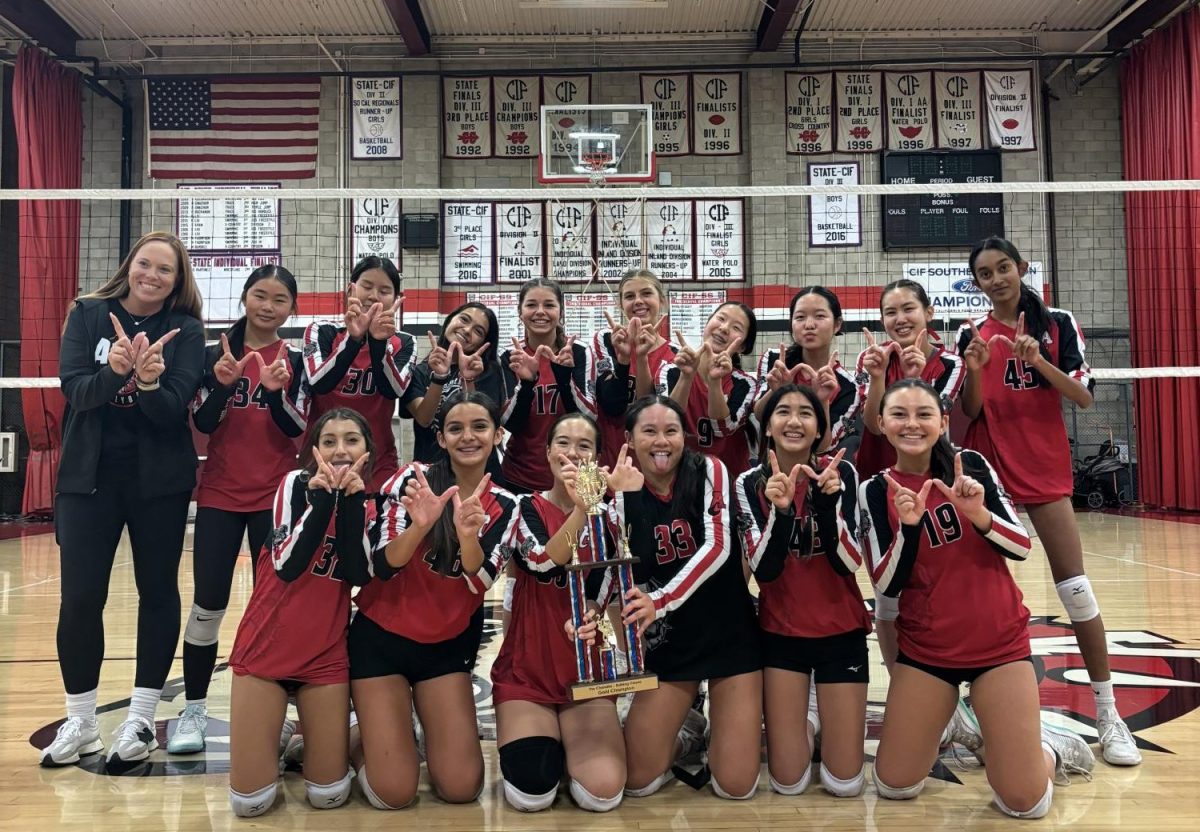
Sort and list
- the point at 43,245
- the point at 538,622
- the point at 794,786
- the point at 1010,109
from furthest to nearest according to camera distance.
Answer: the point at 1010,109, the point at 43,245, the point at 538,622, the point at 794,786

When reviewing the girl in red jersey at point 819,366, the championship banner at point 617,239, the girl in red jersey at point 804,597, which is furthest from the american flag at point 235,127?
the girl in red jersey at point 804,597

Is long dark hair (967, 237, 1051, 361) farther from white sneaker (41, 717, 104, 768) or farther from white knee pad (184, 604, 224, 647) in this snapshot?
white sneaker (41, 717, 104, 768)

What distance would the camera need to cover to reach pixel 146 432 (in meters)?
2.96

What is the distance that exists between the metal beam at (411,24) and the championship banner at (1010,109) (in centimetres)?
735

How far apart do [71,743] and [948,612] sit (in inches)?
111

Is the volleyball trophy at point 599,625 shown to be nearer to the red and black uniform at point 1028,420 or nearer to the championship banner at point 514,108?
the red and black uniform at point 1028,420

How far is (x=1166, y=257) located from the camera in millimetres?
10789

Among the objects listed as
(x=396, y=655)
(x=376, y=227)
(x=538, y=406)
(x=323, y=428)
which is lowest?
(x=396, y=655)

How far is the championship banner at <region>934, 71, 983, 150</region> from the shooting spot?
37.5 ft

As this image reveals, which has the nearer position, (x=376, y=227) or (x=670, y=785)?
(x=670, y=785)

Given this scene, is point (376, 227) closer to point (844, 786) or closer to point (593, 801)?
point (593, 801)

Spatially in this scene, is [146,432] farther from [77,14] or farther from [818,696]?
[77,14]

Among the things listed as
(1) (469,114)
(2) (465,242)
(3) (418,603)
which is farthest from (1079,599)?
(1) (469,114)

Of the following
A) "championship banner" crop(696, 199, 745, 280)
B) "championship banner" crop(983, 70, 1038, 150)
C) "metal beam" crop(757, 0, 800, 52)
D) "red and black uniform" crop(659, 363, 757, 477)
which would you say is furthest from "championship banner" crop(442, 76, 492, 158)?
"red and black uniform" crop(659, 363, 757, 477)
